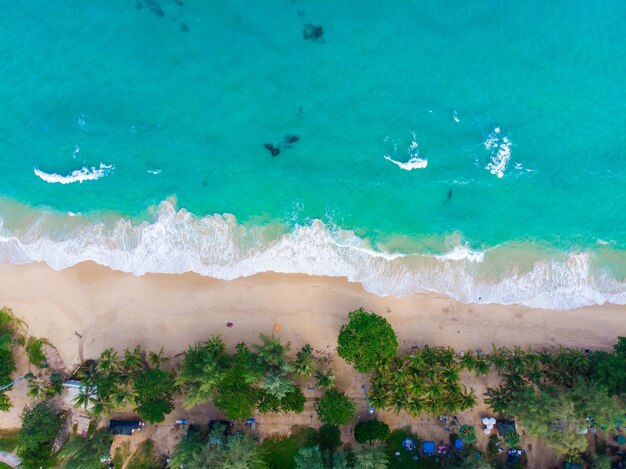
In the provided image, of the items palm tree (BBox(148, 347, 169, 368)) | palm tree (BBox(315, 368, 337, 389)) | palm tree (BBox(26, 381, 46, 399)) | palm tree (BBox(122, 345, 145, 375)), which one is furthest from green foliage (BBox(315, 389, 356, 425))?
palm tree (BBox(26, 381, 46, 399))

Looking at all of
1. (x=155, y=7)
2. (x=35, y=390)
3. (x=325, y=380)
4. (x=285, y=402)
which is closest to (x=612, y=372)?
(x=325, y=380)

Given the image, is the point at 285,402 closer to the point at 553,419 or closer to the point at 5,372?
the point at 553,419

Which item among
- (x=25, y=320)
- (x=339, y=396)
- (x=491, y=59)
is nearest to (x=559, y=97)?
(x=491, y=59)

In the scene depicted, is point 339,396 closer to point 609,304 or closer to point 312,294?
point 312,294

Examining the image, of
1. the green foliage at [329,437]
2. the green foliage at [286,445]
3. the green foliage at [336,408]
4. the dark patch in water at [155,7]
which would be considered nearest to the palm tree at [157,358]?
the green foliage at [286,445]

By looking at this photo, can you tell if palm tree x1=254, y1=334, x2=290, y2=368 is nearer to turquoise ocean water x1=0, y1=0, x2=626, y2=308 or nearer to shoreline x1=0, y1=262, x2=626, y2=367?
shoreline x1=0, y1=262, x2=626, y2=367
